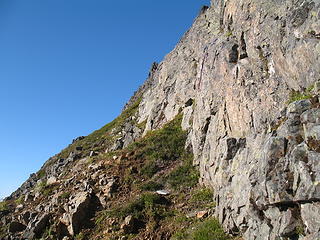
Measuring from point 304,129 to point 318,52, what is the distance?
3934 millimetres

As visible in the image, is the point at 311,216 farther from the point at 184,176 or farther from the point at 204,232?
the point at 184,176

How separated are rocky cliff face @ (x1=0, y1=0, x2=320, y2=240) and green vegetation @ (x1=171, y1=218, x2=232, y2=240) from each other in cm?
39

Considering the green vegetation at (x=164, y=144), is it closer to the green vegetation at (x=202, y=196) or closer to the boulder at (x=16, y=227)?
the green vegetation at (x=202, y=196)

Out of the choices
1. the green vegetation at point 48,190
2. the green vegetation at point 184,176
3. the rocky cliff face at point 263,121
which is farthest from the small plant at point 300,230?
the green vegetation at point 48,190

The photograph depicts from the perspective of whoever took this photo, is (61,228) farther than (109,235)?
Yes

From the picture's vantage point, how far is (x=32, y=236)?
66.9ft

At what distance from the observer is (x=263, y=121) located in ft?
50.6

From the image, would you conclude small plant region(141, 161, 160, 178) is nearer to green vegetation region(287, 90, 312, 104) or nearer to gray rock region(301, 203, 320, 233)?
green vegetation region(287, 90, 312, 104)

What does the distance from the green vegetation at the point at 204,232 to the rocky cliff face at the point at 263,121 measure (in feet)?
1.26

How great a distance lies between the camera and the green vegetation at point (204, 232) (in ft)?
46.6

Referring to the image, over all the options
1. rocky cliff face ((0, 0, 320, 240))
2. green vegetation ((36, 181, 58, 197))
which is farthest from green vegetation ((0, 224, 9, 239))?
rocky cliff face ((0, 0, 320, 240))

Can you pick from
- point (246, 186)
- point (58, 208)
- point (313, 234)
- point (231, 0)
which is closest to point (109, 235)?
point (58, 208)

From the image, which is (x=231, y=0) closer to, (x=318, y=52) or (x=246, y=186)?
(x=318, y=52)

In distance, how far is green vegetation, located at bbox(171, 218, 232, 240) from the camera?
1421cm
